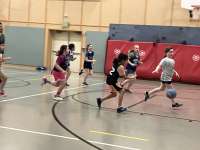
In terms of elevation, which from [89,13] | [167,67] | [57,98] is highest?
[89,13]

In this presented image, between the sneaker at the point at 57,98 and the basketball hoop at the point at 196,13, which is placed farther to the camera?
the basketball hoop at the point at 196,13

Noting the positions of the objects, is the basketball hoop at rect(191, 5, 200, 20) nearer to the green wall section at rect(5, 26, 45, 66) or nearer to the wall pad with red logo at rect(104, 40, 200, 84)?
the wall pad with red logo at rect(104, 40, 200, 84)

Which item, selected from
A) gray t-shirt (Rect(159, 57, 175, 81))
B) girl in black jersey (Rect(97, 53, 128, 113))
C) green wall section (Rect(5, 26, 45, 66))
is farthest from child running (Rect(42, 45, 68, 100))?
green wall section (Rect(5, 26, 45, 66))

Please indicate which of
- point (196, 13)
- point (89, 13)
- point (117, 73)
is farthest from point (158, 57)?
point (117, 73)

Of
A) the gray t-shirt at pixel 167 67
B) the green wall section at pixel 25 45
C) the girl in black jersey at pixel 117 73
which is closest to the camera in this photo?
the girl in black jersey at pixel 117 73

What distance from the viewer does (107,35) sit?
23641 millimetres

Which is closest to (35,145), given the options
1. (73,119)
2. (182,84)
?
(73,119)

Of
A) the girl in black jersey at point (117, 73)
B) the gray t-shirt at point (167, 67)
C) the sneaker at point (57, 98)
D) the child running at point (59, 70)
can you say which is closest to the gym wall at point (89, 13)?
A: the gray t-shirt at point (167, 67)

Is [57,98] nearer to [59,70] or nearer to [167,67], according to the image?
[59,70]

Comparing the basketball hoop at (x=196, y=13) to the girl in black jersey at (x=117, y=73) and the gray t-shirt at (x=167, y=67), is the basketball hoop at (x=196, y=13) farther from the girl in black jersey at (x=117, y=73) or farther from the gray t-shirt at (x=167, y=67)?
the girl in black jersey at (x=117, y=73)

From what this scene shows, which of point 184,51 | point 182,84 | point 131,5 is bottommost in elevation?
point 182,84

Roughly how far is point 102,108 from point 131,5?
1351cm

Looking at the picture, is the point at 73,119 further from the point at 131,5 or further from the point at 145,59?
the point at 131,5

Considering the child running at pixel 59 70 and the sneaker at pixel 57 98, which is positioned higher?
the child running at pixel 59 70
